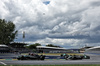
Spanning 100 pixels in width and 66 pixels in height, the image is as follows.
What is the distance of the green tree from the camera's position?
83.4 meters

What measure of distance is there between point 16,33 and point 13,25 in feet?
15.7

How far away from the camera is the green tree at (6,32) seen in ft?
274

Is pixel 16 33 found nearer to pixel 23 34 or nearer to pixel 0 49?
pixel 23 34

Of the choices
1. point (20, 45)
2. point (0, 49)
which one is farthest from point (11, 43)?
point (0, 49)

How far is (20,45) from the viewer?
88.9 m

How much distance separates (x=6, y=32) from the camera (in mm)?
85312

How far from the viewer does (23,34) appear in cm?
9225

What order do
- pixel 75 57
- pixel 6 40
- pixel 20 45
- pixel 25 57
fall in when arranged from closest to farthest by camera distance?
pixel 25 57 → pixel 75 57 → pixel 6 40 → pixel 20 45

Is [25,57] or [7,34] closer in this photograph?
[25,57]

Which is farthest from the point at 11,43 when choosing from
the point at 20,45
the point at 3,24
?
the point at 3,24

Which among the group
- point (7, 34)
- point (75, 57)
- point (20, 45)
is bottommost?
point (75, 57)

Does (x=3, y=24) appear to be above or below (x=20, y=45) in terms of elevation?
above

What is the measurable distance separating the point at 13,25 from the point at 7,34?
A: 640 centimetres

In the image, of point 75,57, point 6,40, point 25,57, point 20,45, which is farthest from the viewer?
point 20,45
